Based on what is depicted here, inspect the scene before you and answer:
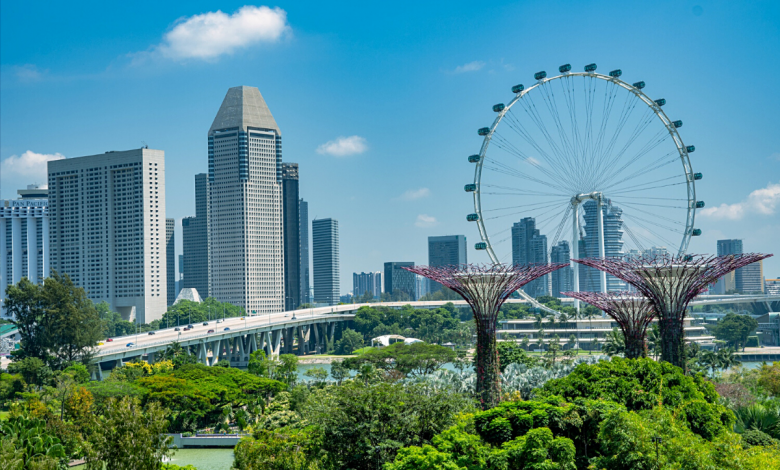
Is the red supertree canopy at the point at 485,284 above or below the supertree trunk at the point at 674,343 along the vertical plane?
above

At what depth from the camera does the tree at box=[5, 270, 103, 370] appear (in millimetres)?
90438

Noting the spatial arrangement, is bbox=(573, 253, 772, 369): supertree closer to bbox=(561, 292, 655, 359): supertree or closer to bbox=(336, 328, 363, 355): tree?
bbox=(561, 292, 655, 359): supertree

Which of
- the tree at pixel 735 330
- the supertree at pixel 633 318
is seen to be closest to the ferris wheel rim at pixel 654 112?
the supertree at pixel 633 318

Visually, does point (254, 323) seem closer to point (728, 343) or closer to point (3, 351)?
point (3, 351)

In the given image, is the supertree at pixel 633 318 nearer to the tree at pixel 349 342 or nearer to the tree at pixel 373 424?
the tree at pixel 373 424

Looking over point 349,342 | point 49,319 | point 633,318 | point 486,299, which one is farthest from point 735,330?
point 49,319

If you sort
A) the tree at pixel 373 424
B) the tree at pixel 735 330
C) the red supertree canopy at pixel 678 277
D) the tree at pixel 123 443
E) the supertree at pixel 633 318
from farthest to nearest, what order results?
the tree at pixel 735 330 → the supertree at pixel 633 318 → the red supertree canopy at pixel 678 277 → the tree at pixel 373 424 → the tree at pixel 123 443

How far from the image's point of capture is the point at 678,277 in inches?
2156

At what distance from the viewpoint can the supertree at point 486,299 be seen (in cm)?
5456

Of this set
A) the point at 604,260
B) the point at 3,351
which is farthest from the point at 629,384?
the point at 3,351

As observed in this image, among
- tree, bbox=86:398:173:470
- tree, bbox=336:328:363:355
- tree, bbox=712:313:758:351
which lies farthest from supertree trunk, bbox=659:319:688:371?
tree, bbox=336:328:363:355

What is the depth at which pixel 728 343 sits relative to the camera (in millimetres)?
158500

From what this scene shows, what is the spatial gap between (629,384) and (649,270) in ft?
48.6

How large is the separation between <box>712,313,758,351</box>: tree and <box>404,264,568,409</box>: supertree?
117 meters
